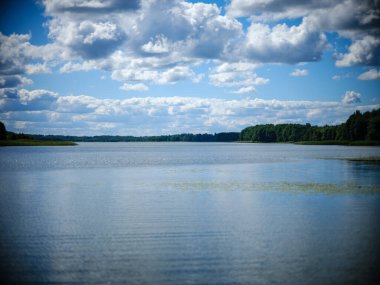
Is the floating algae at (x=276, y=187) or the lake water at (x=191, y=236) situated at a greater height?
the floating algae at (x=276, y=187)

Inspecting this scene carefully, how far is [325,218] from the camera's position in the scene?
71.2ft

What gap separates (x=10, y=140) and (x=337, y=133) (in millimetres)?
139785

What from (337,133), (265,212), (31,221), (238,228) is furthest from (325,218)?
(337,133)

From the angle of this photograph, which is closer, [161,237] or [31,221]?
[161,237]

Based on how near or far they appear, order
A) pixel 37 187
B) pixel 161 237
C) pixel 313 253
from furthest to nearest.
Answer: pixel 37 187 < pixel 161 237 < pixel 313 253

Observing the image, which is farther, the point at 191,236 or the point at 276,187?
the point at 276,187

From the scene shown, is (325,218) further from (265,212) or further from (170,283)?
(170,283)

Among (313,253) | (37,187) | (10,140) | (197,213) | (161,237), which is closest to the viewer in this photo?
(313,253)

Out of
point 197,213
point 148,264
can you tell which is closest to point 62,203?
point 197,213

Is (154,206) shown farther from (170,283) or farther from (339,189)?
(339,189)

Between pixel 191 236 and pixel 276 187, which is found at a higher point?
pixel 276 187

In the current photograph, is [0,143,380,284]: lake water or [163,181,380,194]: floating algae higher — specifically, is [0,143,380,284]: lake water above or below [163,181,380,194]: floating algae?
below

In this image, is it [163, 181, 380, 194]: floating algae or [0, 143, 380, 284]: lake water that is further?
[163, 181, 380, 194]: floating algae

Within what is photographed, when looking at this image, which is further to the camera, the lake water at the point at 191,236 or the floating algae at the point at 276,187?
the floating algae at the point at 276,187
